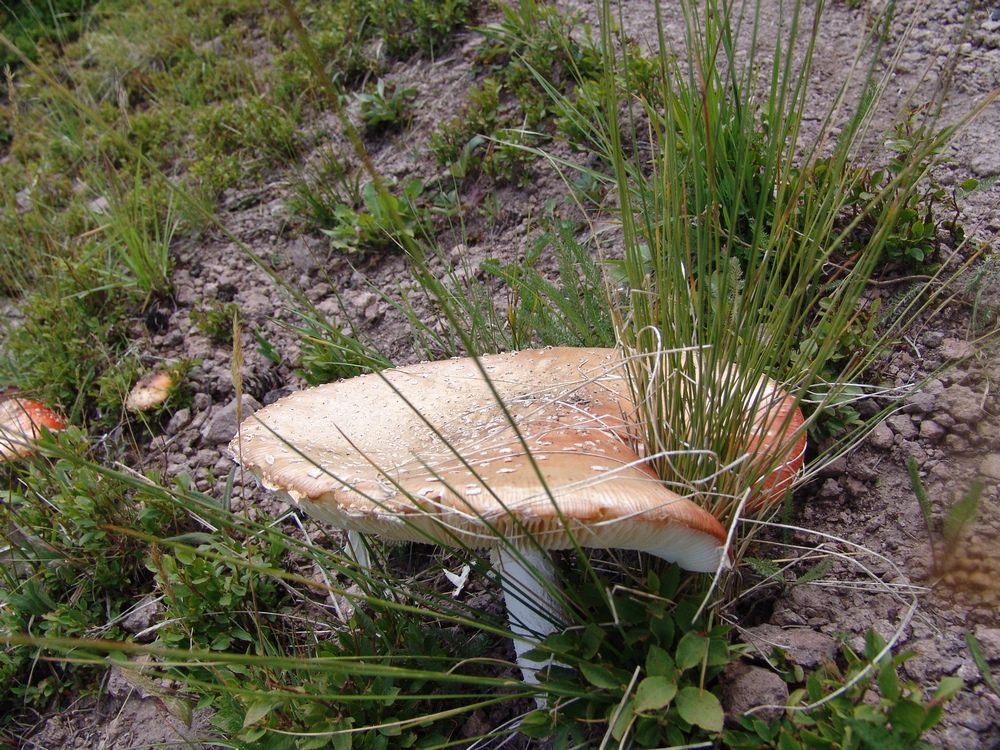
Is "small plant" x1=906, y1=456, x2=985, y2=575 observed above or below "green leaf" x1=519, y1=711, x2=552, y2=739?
above

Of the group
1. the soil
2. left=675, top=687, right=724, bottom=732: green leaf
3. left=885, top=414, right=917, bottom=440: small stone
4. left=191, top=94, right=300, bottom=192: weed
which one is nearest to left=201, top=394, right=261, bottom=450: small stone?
the soil

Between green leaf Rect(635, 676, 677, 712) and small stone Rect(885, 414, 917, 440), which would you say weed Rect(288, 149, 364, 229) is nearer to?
small stone Rect(885, 414, 917, 440)

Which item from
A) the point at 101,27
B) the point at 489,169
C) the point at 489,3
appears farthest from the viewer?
the point at 101,27

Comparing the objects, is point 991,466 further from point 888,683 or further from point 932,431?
point 888,683

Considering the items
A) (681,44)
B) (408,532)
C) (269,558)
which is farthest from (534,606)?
(681,44)

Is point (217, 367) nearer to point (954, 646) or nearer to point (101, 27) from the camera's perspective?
point (954, 646)

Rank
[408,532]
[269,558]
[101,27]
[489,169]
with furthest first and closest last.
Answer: [101,27]
[489,169]
[269,558]
[408,532]

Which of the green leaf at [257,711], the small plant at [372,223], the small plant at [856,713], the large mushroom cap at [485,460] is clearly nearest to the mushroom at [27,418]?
the small plant at [372,223]
